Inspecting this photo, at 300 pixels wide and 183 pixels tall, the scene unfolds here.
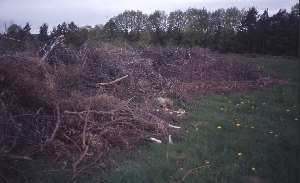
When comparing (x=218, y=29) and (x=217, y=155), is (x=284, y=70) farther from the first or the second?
(x=218, y=29)

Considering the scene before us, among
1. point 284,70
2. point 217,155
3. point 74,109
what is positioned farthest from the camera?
point 284,70

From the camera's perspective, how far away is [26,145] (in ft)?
14.1

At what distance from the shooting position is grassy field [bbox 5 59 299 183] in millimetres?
3785

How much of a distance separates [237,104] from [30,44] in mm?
5743

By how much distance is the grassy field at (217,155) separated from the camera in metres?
3.79

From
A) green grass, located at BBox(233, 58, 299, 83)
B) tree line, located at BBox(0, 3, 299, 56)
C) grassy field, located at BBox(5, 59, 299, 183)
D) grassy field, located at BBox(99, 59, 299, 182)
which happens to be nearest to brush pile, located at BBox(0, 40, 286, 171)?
grassy field, located at BBox(5, 59, 299, 183)

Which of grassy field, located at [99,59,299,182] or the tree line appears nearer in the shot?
grassy field, located at [99,59,299,182]

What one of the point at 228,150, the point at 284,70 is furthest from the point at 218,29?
the point at 228,150

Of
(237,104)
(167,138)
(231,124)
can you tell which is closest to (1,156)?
(167,138)

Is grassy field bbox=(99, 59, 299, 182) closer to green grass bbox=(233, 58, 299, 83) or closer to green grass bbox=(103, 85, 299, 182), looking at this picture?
green grass bbox=(103, 85, 299, 182)

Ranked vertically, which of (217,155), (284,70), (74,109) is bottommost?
(217,155)

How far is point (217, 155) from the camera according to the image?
444cm

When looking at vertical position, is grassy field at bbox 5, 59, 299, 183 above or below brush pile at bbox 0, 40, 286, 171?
below

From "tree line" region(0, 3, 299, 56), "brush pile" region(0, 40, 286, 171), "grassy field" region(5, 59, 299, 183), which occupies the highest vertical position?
"tree line" region(0, 3, 299, 56)
